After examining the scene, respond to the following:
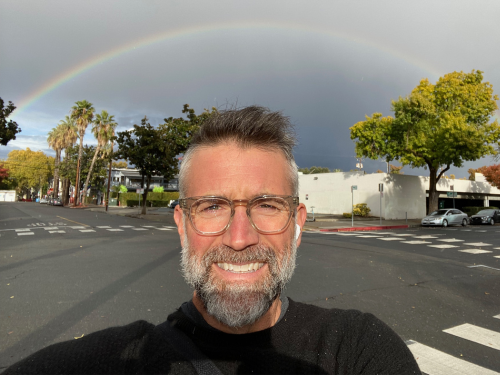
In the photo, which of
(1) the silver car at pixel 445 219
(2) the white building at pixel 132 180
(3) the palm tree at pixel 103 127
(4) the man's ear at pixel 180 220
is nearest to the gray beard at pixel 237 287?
(4) the man's ear at pixel 180 220

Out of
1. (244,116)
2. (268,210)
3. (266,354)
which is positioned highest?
(244,116)

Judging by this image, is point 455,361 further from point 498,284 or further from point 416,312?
point 498,284

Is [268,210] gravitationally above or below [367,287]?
above

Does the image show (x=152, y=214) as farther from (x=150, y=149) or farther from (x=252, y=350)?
(x=252, y=350)

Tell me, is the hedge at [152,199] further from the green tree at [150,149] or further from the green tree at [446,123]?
the green tree at [446,123]

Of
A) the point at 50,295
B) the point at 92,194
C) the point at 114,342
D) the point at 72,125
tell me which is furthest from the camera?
the point at 92,194

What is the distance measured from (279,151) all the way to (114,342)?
104cm

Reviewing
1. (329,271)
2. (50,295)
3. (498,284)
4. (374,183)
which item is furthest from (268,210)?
(374,183)

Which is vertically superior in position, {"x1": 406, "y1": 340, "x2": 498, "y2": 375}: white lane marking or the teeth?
the teeth

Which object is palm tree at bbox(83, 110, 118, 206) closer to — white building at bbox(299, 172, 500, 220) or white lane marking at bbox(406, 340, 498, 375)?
white building at bbox(299, 172, 500, 220)

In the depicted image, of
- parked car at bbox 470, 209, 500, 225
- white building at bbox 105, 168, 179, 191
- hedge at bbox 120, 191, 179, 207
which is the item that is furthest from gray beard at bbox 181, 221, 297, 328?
white building at bbox 105, 168, 179, 191

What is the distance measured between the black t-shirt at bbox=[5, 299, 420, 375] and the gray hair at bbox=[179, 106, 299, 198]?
0.61 meters

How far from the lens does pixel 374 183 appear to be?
2992 cm

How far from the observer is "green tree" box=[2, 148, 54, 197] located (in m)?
90.4
